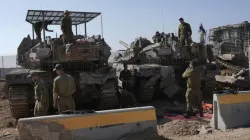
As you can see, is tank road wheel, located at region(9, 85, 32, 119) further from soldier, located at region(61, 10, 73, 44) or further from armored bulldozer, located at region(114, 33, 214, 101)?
armored bulldozer, located at region(114, 33, 214, 101)

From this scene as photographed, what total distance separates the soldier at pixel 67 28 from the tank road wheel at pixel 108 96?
5.95 ft

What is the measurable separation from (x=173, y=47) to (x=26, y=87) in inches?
243

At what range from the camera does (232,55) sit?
1544cm

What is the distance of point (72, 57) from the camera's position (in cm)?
1068

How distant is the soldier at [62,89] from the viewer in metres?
7.30

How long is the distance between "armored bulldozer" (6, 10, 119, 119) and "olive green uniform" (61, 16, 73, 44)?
215 millimetres

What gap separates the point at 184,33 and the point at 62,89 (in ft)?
24.1

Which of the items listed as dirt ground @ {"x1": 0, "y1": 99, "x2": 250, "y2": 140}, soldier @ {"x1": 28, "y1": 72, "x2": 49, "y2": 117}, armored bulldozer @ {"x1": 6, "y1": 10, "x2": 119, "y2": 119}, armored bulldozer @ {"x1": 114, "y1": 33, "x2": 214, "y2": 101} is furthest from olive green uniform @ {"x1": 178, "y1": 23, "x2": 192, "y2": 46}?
soldier @ {"x1": 28, "y1": 72, "x2": 49, "y2": 117}

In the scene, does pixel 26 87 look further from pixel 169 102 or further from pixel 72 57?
pixel 169 102

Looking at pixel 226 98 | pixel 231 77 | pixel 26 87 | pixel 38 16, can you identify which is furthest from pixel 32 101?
pixel 231 77

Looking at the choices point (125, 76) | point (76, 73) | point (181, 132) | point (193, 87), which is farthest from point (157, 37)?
point (181, 132)

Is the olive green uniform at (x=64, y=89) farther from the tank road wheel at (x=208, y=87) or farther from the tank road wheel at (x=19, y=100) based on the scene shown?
the tank road wheel at (x=208, y=87)

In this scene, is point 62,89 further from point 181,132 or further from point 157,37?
point 157,37

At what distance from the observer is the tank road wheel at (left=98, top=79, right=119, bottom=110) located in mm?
10398
